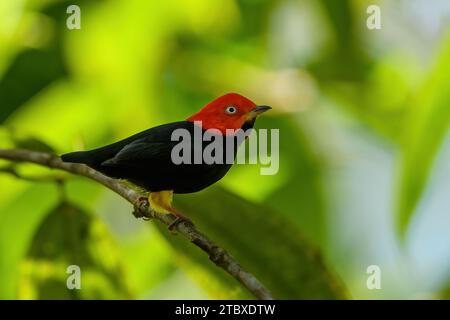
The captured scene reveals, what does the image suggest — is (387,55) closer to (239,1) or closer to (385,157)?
(385,157)

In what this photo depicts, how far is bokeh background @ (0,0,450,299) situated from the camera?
2320 millimetres

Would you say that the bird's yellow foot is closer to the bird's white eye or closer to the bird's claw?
the bird's claw

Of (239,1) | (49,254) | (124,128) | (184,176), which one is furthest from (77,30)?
(184,176)

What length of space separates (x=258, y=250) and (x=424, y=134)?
0.62 meters

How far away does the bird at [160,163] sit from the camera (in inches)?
74.0

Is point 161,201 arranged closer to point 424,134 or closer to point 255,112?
point 255,112

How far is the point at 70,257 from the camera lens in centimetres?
234

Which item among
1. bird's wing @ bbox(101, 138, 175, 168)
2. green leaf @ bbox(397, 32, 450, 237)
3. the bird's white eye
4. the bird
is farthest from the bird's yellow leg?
green leaf @ bbox(397, 32, 450, 237)

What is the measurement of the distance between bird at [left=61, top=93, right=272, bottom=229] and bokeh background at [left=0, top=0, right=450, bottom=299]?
0.27 m

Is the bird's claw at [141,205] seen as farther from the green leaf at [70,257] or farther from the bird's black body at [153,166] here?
the green leaf at [70,257]

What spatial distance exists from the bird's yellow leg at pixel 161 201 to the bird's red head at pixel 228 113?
8.0 inches
